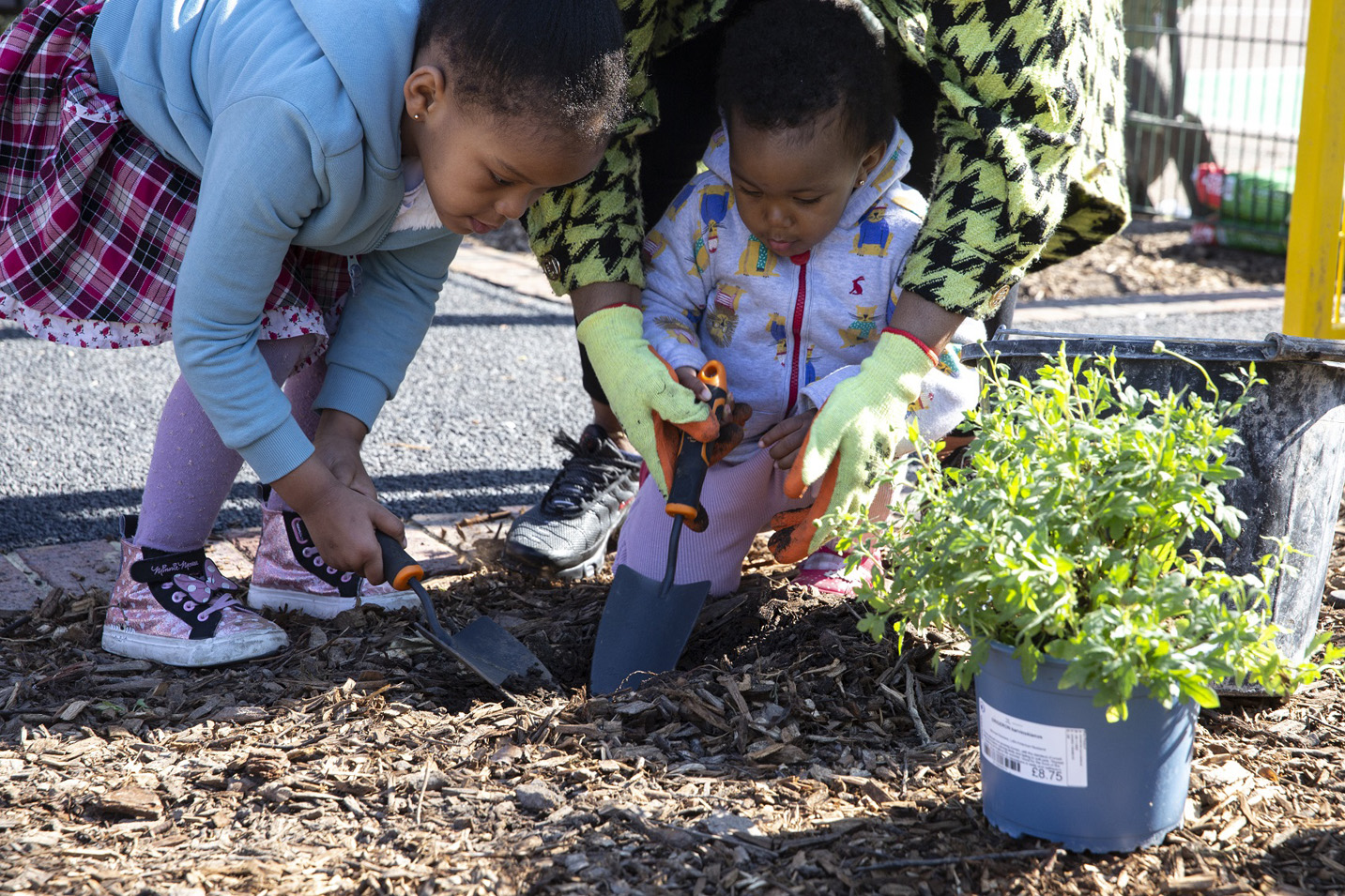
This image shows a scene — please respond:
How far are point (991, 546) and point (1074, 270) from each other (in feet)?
14.9

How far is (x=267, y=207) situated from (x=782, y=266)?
2.96ft

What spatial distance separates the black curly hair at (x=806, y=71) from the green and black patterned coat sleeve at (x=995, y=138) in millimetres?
93

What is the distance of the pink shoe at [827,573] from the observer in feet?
6.72

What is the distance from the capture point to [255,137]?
1.61 meters

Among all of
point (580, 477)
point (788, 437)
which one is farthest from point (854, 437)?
point (580, 477)

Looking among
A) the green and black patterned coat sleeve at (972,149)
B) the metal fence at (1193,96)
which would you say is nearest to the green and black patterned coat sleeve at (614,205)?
the green and black patterned coat sleeve at (972,149)

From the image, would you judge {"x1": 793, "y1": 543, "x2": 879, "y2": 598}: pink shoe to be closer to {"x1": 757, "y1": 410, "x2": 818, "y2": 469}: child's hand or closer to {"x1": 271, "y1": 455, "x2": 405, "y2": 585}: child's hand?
{"x1": 757, "y1": 410, "x2": 818, "y2": 469}: child's hand

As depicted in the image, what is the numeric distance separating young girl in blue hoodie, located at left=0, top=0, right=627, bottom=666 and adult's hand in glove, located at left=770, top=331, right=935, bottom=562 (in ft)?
1.71

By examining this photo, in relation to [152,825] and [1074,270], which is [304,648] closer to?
[152,825]

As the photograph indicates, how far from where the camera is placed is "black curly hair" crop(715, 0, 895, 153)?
6.24 ft

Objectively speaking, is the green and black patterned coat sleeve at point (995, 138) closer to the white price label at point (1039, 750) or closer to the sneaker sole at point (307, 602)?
the white price label at point (1039, 750)

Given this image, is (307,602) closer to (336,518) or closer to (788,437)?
(336,518)

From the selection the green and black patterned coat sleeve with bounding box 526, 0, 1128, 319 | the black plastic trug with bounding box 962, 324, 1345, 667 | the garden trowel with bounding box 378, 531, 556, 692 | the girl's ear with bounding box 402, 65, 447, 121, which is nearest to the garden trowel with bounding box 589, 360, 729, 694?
the garden trowel with bounding box 378, 531, 556, 692

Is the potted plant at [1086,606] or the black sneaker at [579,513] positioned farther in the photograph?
the black sneaker at [579,513]
